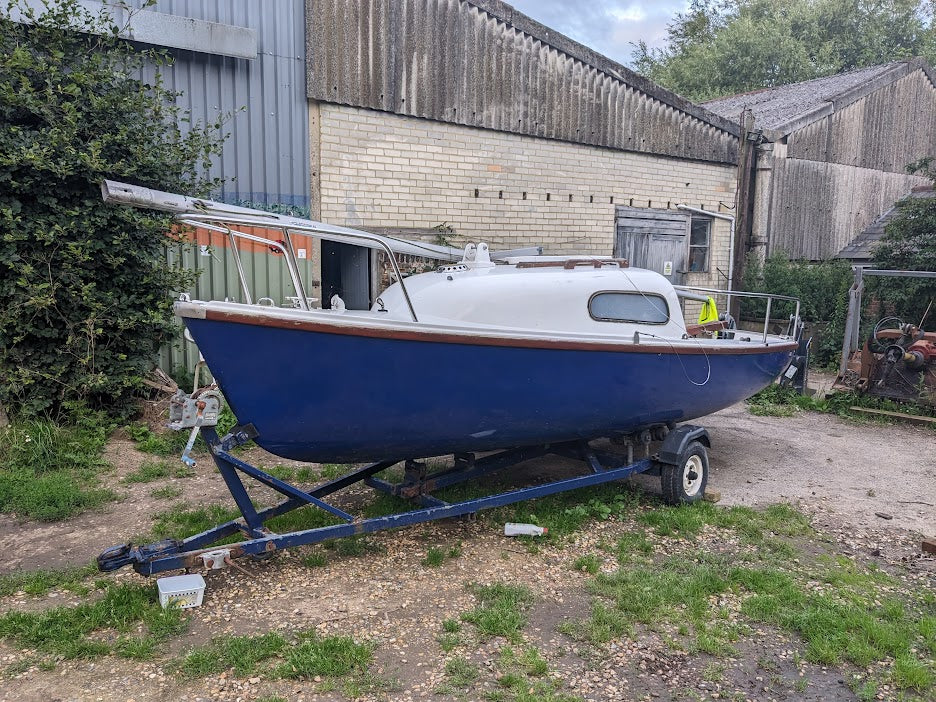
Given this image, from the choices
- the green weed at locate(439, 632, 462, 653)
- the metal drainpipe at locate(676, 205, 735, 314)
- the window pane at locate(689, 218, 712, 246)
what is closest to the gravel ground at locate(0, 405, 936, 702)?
the green weed at locate(439, 632, 462, 653)

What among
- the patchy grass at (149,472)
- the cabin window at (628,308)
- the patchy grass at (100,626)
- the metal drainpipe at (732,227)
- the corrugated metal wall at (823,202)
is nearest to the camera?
the patchy grass at (100,626)

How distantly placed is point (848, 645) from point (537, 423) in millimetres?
2257

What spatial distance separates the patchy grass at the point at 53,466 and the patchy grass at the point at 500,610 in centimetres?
339

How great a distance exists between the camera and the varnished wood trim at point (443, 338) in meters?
3.81

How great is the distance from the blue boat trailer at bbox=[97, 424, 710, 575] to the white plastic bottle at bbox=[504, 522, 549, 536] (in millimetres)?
216

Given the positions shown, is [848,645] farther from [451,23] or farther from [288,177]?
[451,23]

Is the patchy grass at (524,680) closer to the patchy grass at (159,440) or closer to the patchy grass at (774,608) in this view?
the patchy grass at (774,608)

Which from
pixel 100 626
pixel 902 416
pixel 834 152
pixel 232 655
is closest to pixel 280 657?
pixel 232 655

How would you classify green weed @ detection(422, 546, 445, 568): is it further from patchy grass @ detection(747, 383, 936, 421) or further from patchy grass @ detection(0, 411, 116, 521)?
patchy grass @ detection(747, 383, 936, 421)

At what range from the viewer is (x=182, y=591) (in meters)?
3.82

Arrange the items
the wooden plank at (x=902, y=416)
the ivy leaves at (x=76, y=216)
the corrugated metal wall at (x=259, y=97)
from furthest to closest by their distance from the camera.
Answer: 1. the wooden plank at (x=902, y=416)
2. the corrugated metal wall at (x=259, y=97)
3. the ivy leaves at (x=76, y=216)

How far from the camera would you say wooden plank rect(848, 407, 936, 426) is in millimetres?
8461

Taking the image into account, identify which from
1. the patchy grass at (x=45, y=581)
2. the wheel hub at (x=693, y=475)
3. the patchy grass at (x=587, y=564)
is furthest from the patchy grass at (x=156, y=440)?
the wheel hub at (x=693, y=475)

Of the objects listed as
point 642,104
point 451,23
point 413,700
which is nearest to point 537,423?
point 413,700
